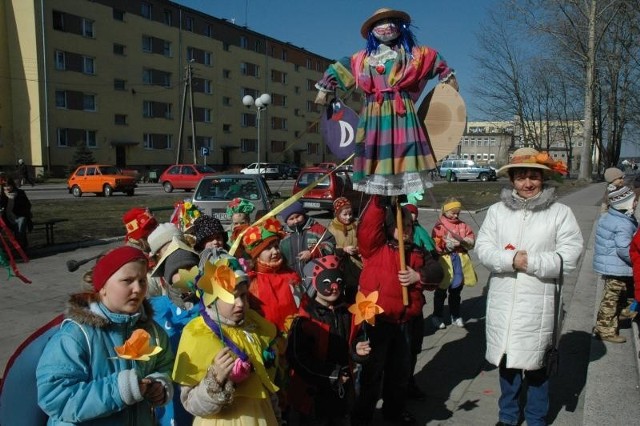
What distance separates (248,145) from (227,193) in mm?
48233

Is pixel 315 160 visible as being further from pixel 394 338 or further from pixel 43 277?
pixel 394 338

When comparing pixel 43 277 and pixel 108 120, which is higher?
pixel 108 120

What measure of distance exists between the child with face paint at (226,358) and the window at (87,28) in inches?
1701

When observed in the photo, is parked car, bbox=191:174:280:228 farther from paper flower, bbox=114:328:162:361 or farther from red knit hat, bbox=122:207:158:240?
paper flower, bbox=114:328:162:361

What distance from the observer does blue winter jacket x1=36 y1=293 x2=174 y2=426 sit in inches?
82.6

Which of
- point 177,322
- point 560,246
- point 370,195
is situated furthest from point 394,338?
point 177,322

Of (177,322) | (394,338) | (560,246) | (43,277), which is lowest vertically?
(43,277)

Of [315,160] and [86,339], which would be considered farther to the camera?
[315,160]

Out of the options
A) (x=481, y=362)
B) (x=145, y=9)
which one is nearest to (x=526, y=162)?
(x=481, y=362)

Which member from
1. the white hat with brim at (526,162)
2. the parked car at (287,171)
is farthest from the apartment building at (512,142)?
the white hat with brim at (526,162)

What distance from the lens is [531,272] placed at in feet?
10.8

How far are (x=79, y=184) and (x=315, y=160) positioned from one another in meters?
43.9

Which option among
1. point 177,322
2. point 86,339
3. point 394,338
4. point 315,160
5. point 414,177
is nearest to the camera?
point 86,339

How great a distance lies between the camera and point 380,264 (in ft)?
11.6
